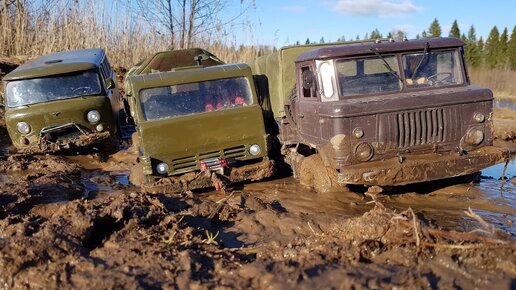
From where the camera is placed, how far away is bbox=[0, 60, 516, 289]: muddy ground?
2973mm

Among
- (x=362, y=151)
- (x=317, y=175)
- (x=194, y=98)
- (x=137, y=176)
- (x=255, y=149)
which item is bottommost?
(x=137, y=176)

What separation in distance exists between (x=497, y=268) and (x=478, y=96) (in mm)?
3147

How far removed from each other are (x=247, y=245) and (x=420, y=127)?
2.68 meters

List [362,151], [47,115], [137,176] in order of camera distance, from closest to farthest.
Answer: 1. [362,151]
2. [137,176]
3. [47,115]

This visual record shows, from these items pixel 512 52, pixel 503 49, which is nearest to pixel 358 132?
pixel 512 52

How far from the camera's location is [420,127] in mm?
5613

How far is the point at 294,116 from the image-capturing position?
276 inches

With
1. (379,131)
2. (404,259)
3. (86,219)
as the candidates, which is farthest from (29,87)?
(404,259)

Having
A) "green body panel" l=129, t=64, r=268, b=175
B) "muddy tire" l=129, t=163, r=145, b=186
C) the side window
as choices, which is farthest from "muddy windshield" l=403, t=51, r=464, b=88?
"muddy tire" l=129, t=163, r=145, b=186

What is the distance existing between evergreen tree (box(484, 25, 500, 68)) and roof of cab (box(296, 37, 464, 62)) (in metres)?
41.6

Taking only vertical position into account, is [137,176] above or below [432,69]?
below

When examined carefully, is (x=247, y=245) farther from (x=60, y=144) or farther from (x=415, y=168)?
(x=60, y=144)

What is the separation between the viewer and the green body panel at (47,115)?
8.96 meters

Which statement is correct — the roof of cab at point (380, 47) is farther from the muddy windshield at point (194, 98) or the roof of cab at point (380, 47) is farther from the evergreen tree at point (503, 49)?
the evergreen tree at point (503, 49)
